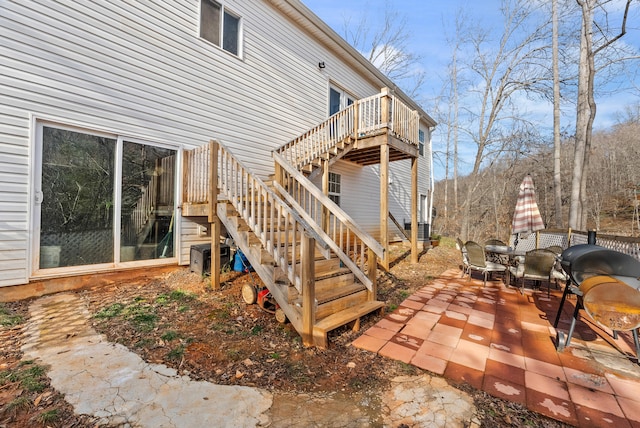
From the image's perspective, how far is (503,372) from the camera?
102 inches

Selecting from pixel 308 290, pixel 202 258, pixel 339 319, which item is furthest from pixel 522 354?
pixel 202 258

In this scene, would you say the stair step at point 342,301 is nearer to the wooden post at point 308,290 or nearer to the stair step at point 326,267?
the wooden post at point 308,290

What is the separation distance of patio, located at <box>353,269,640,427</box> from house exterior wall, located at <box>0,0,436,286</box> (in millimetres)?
4359

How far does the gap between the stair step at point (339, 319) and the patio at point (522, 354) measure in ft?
0.74

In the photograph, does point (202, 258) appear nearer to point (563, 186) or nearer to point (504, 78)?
point (504, 78)

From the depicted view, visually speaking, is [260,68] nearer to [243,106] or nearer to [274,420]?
[243,106]

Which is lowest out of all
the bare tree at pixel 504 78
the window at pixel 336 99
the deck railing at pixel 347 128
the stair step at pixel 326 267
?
the stair step at pixel 326 267

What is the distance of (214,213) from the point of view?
181 inches

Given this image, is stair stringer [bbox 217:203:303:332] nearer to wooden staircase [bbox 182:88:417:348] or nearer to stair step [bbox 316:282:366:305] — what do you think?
wooden staircase [bbox 182:88:417:348]

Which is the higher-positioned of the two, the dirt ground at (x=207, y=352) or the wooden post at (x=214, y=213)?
the wooden post at (x=214, y=213)

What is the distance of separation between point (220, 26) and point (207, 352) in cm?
654

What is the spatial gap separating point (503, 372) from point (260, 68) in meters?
7.43

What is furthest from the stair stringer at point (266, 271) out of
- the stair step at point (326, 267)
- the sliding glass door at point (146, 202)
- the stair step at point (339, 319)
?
the sliding glass door at point (146, 202)

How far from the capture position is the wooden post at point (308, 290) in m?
2.98
